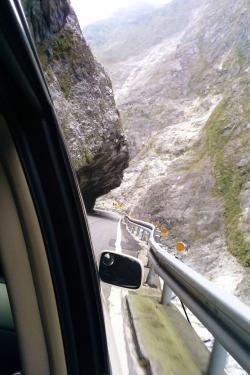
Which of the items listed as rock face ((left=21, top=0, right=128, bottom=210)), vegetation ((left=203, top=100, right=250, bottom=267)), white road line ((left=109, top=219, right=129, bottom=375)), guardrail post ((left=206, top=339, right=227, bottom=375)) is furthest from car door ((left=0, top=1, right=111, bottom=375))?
vegetation ((left=203, top=100, right=250, bottom=267))

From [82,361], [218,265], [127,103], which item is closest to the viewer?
[82,361]

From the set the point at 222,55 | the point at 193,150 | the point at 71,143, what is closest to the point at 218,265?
the point at 71,143

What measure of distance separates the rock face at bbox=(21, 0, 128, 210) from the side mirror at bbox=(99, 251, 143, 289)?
1682 cm

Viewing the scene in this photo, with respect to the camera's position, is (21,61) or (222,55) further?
(222,55)

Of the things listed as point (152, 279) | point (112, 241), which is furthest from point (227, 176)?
point (152, 279)

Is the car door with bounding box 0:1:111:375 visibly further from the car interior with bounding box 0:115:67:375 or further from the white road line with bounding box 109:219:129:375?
the white road line with bounding box 109:219:129:375

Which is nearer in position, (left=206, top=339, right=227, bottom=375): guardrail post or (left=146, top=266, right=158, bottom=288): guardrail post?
(left=206, top=339, right=227, bottom=375): guardrail post

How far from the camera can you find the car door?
1527 mm

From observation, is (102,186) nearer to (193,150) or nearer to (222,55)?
(193,150)

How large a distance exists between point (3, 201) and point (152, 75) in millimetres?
122164

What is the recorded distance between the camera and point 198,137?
75.9 meters

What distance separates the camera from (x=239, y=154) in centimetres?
5984

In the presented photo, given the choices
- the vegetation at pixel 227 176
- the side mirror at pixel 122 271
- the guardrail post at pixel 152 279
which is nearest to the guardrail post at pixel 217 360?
the side mirror at pixel 122 271

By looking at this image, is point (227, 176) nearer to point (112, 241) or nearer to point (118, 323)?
point (112, 241)
